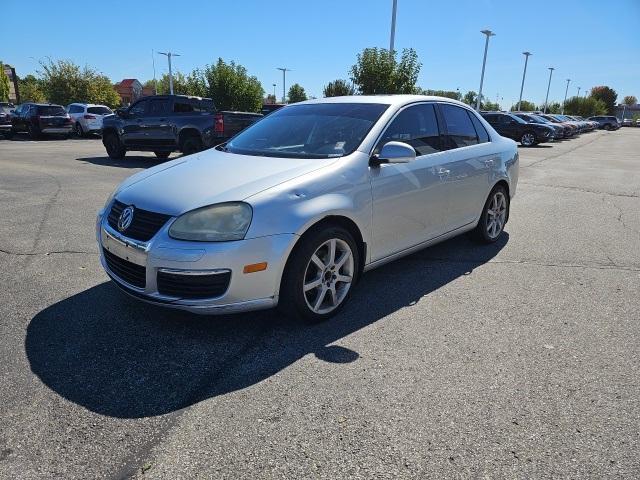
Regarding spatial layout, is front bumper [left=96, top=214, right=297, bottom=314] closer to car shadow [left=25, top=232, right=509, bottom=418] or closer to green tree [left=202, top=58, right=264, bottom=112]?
car shadow [left=25, top=232, right=509, bottom=418]

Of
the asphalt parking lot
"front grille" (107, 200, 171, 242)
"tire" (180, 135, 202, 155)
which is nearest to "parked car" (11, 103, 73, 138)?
"tire" (180, 135, 202, 155)

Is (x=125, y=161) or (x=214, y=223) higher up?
(x=214, y=223)

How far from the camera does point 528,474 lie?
216cm

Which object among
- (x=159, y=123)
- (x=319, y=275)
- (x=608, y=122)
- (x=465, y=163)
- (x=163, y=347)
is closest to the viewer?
(x=163, y=347)

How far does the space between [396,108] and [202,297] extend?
2.36 metres

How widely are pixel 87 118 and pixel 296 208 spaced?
2414cm

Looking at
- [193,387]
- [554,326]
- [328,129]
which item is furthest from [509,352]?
[328,129]

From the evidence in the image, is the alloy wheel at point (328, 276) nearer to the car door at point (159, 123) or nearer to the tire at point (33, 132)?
the car door at point (159, 123)

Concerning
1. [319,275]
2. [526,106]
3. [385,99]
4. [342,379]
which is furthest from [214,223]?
[526,106]

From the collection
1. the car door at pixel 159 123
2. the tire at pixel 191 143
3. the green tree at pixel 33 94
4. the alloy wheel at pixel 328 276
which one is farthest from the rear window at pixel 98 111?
the green tree at pixel 33 94

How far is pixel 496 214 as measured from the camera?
Result: 5777mm

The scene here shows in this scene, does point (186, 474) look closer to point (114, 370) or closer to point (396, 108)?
point (114, 370)

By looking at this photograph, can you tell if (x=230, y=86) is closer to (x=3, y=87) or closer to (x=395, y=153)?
(x=3, y=87)

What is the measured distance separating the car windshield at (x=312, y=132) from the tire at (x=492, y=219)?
198 cm
